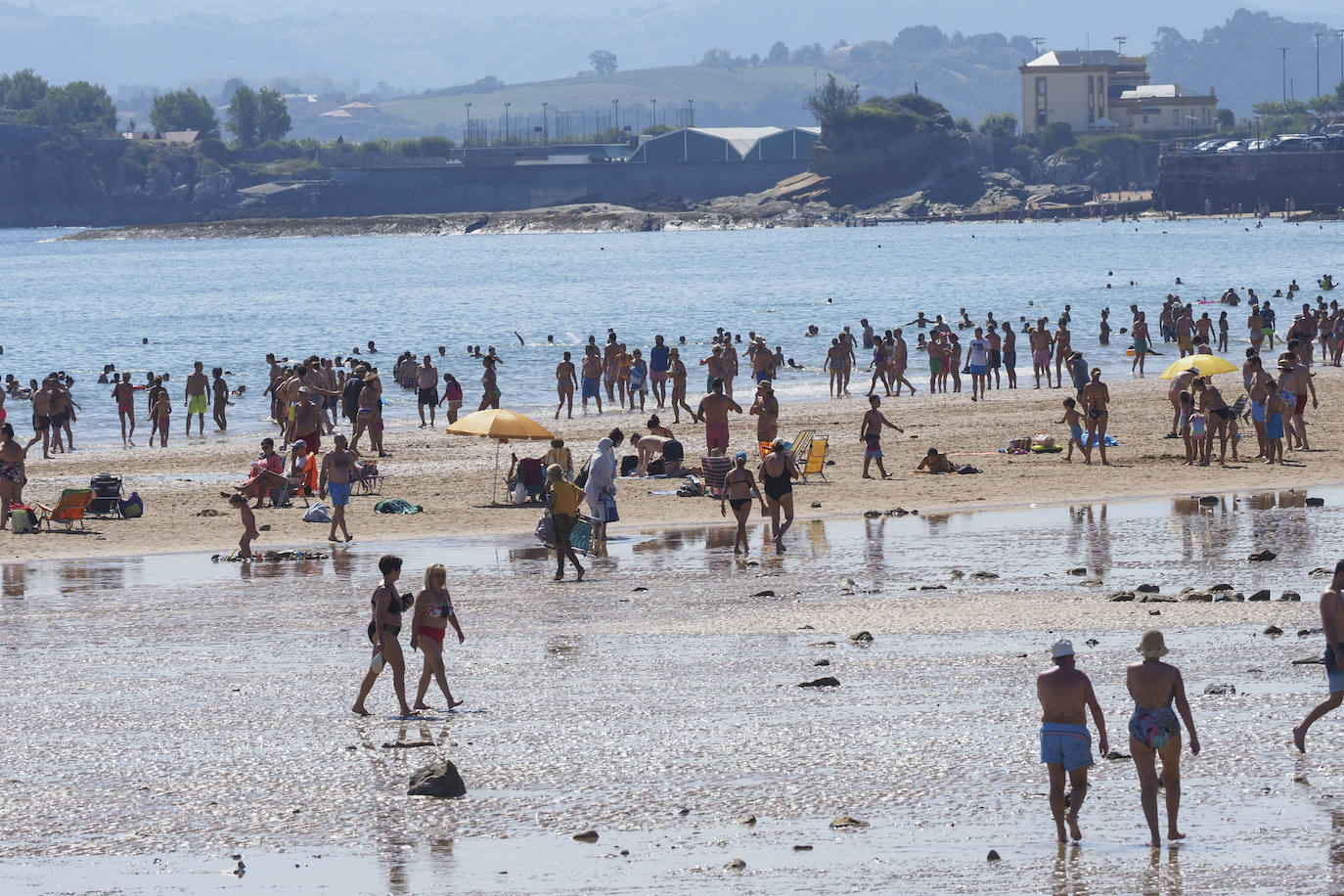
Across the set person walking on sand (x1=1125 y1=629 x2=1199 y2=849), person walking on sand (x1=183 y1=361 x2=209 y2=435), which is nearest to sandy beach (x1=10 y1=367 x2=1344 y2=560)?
person walking on sand (x1=183 y1=361 x2=209 y2=435)

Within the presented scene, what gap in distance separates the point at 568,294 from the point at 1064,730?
80.4 m

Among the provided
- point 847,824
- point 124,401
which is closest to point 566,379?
point 124,401

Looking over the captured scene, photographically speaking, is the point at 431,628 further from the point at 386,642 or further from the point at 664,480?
the point at 664,480

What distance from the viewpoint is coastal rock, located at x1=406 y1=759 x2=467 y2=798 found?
9.78 meters

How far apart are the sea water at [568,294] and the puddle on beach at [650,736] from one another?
19.1m

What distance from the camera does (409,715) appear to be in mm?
11648

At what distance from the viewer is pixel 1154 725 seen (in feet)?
28.1

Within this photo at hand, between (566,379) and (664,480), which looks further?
(566,379)

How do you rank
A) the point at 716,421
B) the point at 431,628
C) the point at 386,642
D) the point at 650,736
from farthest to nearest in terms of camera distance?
the point at 716,421
the point at 431,628
the point at 386,642
the point at 650,736

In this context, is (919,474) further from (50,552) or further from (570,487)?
(50,552)

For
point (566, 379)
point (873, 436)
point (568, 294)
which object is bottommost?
point (873, 436)

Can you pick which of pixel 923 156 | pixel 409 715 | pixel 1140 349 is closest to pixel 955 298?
pixel 1140 349

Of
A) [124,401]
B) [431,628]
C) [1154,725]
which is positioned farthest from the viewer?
[124,401]

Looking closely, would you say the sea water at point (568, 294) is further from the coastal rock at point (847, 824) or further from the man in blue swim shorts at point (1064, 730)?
the man in blue swim shorts at point (1064, 730)
